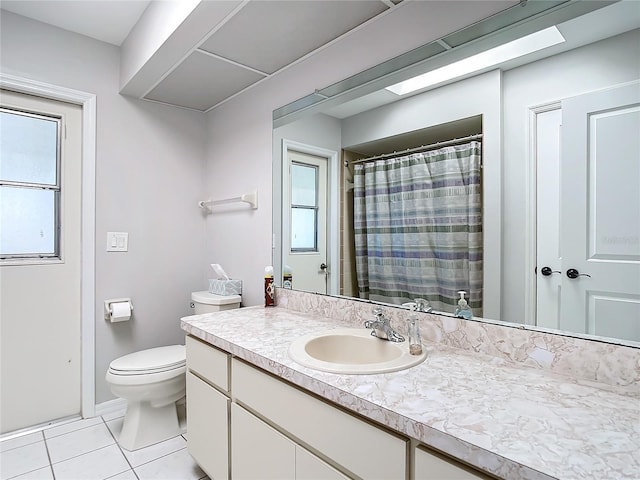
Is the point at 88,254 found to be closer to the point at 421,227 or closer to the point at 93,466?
the point at 93,466

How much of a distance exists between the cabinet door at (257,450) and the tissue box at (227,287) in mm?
985

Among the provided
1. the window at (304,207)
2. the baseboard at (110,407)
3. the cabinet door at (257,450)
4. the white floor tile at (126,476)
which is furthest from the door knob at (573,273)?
the baseboard at (110,407)

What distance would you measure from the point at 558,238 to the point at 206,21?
5.25 feet

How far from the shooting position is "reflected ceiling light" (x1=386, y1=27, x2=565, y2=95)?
111cm

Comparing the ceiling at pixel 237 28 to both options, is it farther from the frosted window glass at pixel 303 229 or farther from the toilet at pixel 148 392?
the toilet at pixel 148 392

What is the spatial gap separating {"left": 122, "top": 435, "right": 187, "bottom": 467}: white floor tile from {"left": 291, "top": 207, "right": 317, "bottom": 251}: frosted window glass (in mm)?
1276

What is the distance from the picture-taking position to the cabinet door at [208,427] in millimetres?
1465

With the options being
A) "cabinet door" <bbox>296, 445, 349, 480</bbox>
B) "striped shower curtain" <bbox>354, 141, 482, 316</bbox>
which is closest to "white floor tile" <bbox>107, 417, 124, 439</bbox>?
"cabinet door" <bbox>296, 445, 349, 480</bbox>

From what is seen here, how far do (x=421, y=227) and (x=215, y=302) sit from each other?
4.53 ft

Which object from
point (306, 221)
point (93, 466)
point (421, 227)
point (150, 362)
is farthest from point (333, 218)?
point (93, 466)

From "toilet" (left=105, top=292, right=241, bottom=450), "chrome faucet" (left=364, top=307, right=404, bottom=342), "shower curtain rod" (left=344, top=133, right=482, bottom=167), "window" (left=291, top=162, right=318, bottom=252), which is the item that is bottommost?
"toilet" (left=105, top=292, right=241, bottom=450)

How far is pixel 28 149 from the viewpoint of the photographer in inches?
83.0

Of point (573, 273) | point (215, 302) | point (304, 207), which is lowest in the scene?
point (215, 302)

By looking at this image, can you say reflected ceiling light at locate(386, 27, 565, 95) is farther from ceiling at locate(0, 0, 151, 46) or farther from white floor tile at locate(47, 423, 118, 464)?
white floor tile at locate(47, 423, 118, 464)
